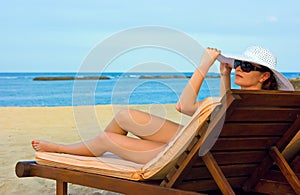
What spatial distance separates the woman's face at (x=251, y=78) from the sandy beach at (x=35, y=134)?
59.9 inches

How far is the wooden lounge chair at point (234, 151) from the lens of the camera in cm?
281

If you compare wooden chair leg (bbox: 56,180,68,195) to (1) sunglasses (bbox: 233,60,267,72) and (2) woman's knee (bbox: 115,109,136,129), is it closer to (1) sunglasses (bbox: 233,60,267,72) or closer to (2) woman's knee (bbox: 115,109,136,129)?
(2) woman's knee (bbox: 115,109,136,129)

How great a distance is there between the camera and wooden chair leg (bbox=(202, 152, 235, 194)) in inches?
113

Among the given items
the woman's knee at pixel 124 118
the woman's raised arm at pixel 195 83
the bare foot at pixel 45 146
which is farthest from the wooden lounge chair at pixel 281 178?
the bare foot at pixel 45 146

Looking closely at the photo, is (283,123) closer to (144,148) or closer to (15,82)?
(144,148)

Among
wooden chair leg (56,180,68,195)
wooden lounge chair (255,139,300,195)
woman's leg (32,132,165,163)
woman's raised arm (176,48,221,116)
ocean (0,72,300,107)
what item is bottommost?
ocean (0,72,300,107)

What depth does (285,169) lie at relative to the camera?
314 cm

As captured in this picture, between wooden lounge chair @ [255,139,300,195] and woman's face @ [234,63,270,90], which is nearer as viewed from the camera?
wooden lounge chair @ [255,139,300,195]

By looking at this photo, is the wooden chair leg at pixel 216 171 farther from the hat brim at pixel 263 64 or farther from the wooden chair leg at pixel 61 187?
the wooden chair leg at pixel 61 187

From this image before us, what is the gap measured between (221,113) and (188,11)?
3040 centimetres

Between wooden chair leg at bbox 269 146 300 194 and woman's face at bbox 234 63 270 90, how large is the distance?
0.42 meters

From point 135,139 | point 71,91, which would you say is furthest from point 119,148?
point 71,91

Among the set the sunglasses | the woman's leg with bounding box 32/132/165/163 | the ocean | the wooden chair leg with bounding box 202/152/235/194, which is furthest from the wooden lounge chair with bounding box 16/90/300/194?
the ocean

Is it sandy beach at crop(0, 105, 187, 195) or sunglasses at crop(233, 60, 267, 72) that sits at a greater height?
sunglasses at crop(233, 60, 267, 72)
